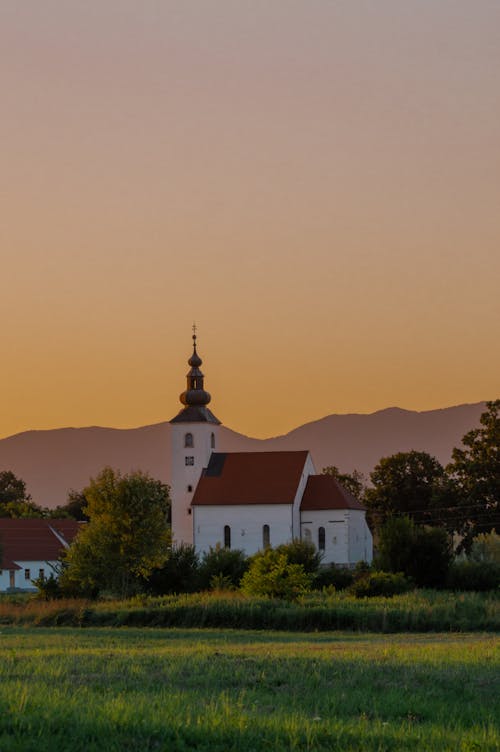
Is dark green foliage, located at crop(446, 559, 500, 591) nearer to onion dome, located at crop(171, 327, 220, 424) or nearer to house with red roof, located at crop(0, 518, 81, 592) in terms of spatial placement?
house with red roof, located at crop(0, 518, 81, 592)

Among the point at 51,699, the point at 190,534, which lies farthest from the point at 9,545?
the point at 51,699

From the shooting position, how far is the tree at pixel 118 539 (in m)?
47.9

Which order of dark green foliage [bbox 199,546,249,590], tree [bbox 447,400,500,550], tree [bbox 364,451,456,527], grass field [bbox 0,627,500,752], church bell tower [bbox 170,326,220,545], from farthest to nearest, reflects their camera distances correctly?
tree [bbox 364,451,456,527] < church bell tower [bbox 170,326,220,545] < tree [bbox 447,400,500,550] < dark green foliage [bbox 199,546,249,590] < grass field [bbox 0,627,500,752]

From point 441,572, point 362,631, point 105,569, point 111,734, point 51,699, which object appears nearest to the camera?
point 111,734

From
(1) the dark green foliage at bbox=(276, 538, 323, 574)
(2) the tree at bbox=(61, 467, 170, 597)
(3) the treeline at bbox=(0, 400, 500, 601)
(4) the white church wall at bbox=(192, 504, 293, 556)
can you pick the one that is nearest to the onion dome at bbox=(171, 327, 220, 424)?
(4) the white church wall at bbox=(192, 504, 293, 556)

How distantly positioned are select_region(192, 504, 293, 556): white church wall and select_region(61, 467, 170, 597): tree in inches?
1866

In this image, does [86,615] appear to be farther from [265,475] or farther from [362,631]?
[265,475]

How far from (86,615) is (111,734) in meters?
24.5

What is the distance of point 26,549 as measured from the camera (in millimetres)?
98938

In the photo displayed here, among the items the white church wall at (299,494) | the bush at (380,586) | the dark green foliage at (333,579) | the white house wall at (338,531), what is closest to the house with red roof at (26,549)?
the white church wall at (299,494)

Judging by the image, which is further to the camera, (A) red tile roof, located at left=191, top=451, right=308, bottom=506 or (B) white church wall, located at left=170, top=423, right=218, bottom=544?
(B) white church wall, located at left=170, top=423, right=218, bottom=544

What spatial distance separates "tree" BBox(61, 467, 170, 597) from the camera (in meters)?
47.9

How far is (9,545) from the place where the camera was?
98.8 m

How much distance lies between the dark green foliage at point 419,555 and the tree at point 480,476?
52.5 meters
